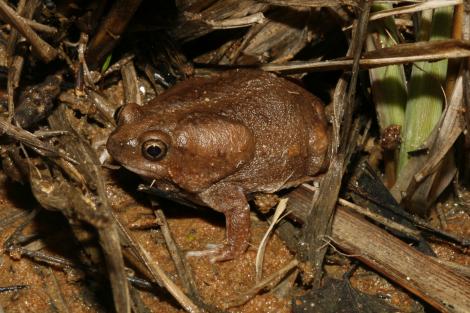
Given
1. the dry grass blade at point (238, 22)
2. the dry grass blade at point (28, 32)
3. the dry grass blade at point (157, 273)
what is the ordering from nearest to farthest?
the dry grass blade at point (28, 32) < the dry grass blade at point (157, 273) < the dry grass blade at point (238, 22)

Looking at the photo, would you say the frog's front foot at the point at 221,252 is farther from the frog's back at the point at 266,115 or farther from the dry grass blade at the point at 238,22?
the dry grass blade at the point at 238,22

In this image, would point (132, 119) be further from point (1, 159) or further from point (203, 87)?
point (1, 159)

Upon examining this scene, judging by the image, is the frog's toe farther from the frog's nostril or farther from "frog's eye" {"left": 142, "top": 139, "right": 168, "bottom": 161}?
the frog's nostril

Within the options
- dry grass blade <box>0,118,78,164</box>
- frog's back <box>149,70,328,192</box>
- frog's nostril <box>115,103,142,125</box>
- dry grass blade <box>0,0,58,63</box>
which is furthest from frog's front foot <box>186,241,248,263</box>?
dry grass blade <box>0,0,58,63</box>

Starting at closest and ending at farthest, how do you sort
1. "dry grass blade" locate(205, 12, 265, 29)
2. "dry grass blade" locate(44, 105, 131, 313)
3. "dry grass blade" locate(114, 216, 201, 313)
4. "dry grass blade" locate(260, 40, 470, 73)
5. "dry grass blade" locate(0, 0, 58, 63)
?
1. "dry grass blade" locate(44, 105, 131, 313)
2. "dry grass blade" locate(0, 0, 58, 63)
3. "dry grass blade" locate(260, 40, 470, 73)
4. "dry grass blade" locate(114, 216, 201, 313)
5. "dry grass blade" locate(205, 12, 265, 29)

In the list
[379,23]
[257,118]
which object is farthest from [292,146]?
[379,23]

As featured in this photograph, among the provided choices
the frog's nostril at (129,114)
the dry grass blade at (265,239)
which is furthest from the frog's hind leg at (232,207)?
the frog's nostril at (129,114)
